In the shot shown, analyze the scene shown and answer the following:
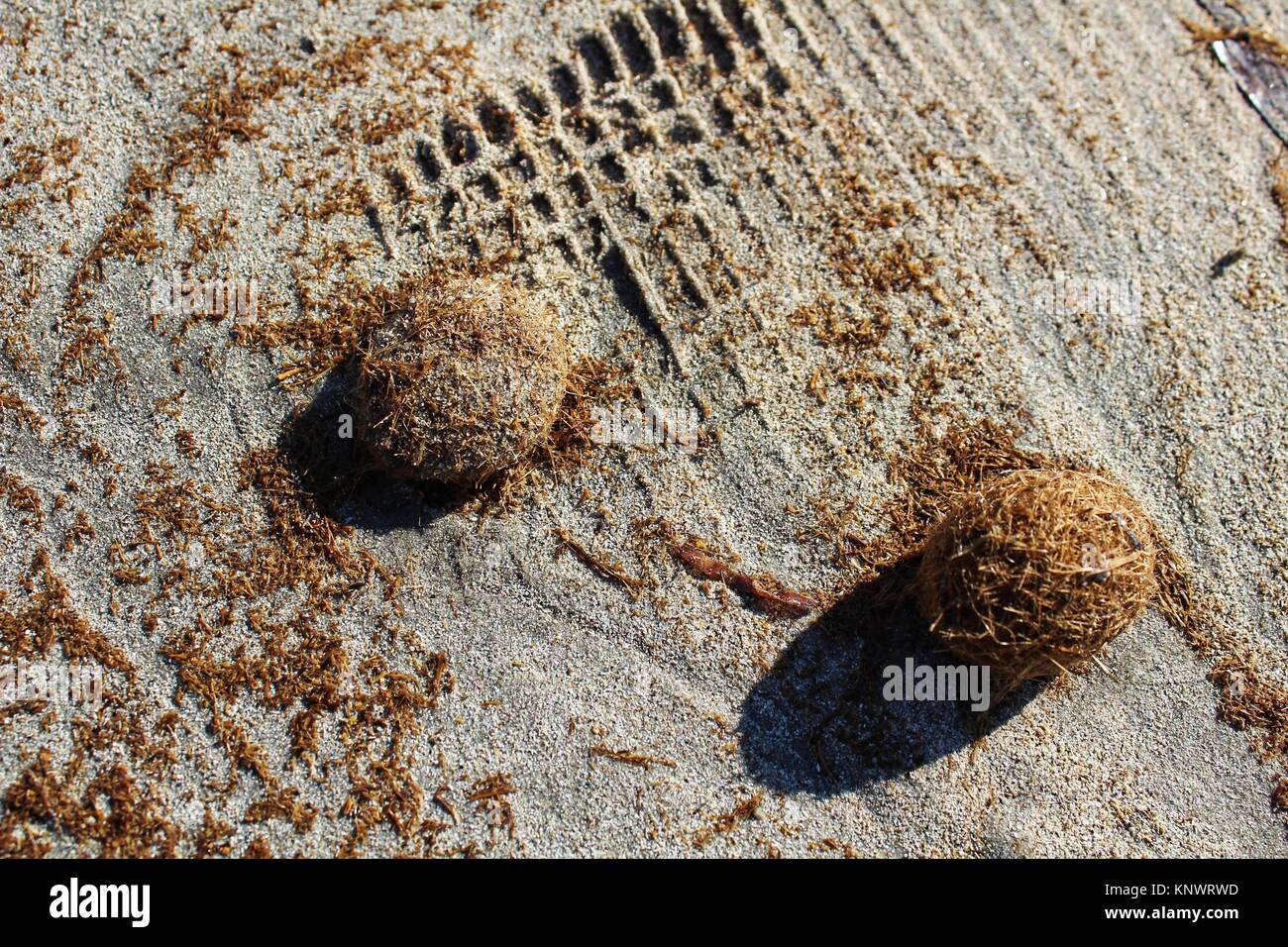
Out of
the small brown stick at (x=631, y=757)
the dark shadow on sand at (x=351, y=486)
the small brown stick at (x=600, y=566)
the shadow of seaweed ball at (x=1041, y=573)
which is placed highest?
the shadow of seaweed ball at (x=1041, y=573)

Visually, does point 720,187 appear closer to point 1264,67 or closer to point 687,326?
point 687,326

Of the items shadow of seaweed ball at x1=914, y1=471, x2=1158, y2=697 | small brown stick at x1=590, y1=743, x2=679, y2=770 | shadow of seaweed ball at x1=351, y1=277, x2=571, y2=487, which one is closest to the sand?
small brown stick at x1=590, y1=743, x2=679, y2=770

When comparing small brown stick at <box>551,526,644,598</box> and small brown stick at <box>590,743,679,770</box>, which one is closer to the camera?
small brown stick at <box>590,743,679,770</box>

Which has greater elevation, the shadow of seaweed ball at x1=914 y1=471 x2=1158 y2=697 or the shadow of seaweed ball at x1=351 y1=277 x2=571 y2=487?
the shadow of seaweed ball at x1=914 y1=471 x2=1158 y2=697

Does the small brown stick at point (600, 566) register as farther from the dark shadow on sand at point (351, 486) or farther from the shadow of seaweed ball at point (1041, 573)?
the shadow of seaweed ball at point (1041, 573)

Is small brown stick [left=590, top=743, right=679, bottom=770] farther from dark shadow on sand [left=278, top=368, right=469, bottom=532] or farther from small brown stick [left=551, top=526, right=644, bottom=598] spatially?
dark shadow on sand [left=278, top=368, right=469, bottom=532]

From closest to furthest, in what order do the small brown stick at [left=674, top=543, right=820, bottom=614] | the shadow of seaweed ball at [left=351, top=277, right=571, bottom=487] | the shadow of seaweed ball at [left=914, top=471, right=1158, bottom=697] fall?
1. the shadow of seaweed ball at [left=914, top=471, right=1158, bottom=697]
2. the shadow of seaweed ball at [left=351, top=277, right=571, bottom=487]
3. the small brown stick at [left=674, top=543, right=820, bottom=614]

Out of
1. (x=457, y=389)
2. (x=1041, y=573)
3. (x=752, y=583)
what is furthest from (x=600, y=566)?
(x=1041, y=573)

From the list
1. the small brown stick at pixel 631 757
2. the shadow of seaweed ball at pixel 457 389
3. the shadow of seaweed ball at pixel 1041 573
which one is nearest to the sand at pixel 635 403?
the small brown stick at pixel 631 757
